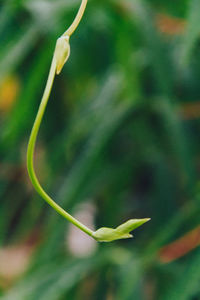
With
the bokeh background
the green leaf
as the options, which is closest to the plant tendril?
the green leaf

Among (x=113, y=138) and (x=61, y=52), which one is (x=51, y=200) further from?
(x=113, y=138)

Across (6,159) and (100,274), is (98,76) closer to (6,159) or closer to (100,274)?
(6,159)

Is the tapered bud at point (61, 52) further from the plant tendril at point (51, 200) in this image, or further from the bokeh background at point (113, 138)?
the bokeh background at point (113, 138)

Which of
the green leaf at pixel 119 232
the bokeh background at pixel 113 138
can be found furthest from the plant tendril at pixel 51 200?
the bokeh background at pixel 113 138

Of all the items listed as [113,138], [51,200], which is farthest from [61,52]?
[113,138]

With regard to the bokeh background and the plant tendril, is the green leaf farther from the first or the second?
the bokeh background

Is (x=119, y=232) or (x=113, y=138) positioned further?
(x=113, y=138)

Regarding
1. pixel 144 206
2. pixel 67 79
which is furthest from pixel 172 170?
pixel 67 79
